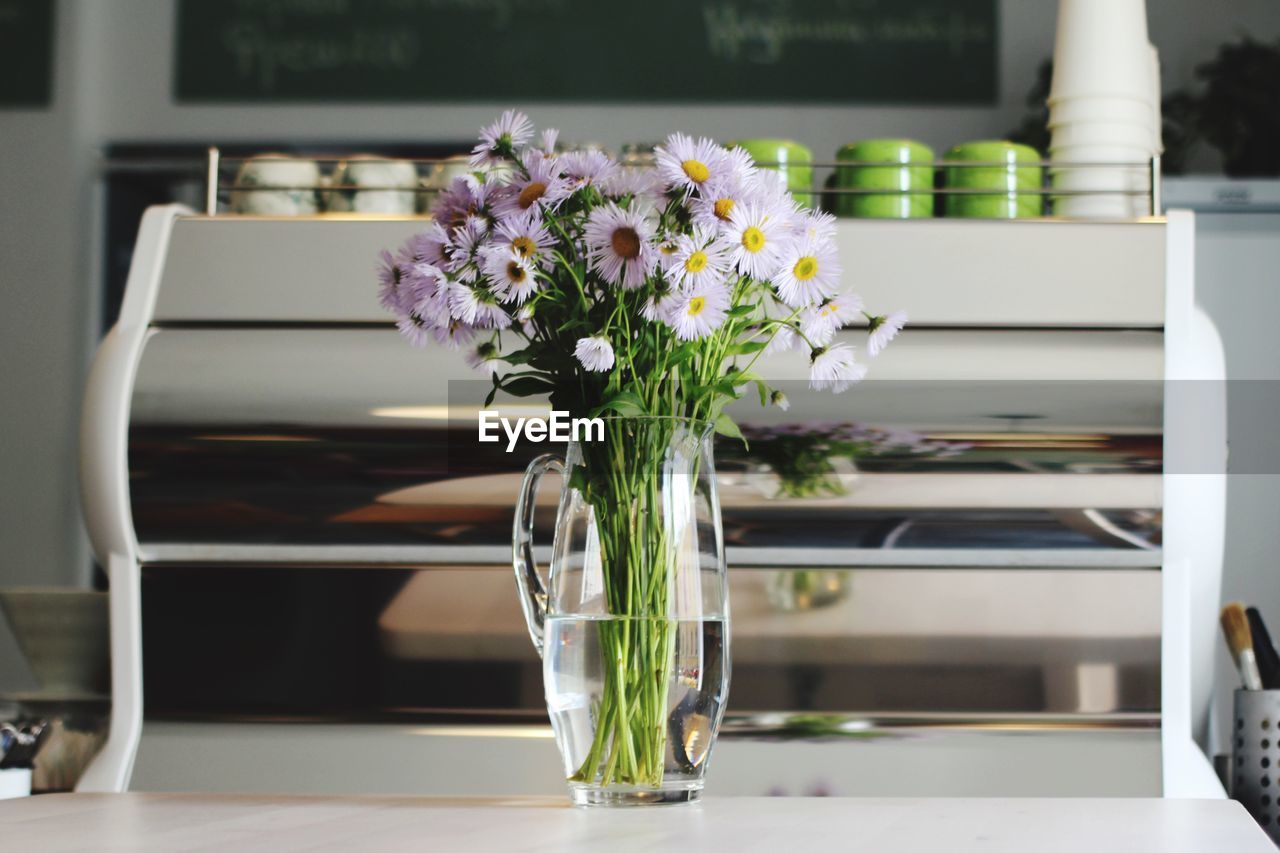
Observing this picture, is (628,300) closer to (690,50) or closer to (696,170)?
(696,170)

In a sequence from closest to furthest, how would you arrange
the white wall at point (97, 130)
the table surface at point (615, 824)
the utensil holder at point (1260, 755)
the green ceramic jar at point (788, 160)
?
the table surface at point (615, 824)
the utensil holder at point (1260, 755)
the green ceramic jar at point (788, 160)
the white wall at point (97, 130)

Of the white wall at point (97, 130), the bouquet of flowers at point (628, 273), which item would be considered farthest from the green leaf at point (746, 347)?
the white wall at point (97, 130)

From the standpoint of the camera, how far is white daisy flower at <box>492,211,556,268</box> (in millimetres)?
649

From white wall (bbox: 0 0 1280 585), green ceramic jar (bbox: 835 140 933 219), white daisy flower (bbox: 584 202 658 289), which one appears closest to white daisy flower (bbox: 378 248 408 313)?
white daisy flower (bbox: 584 202 658 289)

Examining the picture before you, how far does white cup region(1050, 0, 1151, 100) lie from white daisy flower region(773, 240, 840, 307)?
0.61 m

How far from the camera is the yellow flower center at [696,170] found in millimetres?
633

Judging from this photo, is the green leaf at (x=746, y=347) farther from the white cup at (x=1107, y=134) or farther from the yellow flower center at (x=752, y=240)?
the white cup at (x=1107, y=134)

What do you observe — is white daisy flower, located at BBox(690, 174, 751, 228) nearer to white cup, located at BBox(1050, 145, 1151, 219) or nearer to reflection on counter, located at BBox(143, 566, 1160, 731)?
reflection on counter, located at BBox(143, 566, 1160, 731)

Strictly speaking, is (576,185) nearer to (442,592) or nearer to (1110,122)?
(442,592)

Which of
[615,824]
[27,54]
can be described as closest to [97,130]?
[27,54]

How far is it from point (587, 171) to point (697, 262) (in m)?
0.08

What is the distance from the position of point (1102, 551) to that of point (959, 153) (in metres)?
0.36

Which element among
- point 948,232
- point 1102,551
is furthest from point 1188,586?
point 948,232

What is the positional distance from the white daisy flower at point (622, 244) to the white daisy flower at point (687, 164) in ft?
0.08
